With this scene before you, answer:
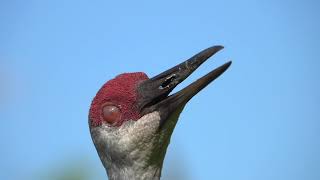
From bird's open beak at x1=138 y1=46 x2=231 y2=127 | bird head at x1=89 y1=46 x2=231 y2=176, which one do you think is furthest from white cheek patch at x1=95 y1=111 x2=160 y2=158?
bird's open beak at x1=138 y1=46 x2=231 y2=127

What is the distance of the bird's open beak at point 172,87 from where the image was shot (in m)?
5.51

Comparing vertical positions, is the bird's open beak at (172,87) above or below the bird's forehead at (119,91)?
below

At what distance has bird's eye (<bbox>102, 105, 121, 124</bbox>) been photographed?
18.7 ft

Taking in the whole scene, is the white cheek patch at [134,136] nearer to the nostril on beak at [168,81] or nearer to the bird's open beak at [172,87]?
the bird's open beak at [172,87]

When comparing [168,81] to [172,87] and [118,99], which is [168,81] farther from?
[118,99]

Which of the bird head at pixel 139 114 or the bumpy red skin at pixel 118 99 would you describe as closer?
the bird head at pixel 139 114

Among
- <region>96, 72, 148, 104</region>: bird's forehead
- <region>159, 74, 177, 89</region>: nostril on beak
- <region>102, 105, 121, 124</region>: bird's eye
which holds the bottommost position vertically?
<region>102, 105, 121, 124</region>: bird's eye

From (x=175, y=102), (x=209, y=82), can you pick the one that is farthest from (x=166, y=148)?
(x=209, y=82)

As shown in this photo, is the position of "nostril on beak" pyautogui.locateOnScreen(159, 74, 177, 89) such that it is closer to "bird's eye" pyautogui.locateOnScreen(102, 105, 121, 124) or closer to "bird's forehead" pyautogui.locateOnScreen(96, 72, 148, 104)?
"bird's forehead" pyautogui.locateOnScreen(96, 72, 148, 104)

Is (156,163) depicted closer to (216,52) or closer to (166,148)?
(166,148)

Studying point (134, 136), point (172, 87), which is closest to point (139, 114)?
point (134, 136)

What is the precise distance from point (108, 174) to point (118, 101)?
901mm

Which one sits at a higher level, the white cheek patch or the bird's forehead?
the bird's forehead

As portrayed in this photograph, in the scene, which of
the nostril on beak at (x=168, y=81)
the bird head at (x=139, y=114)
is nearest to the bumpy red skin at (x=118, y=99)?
the bird head at (x=139, y=114)
